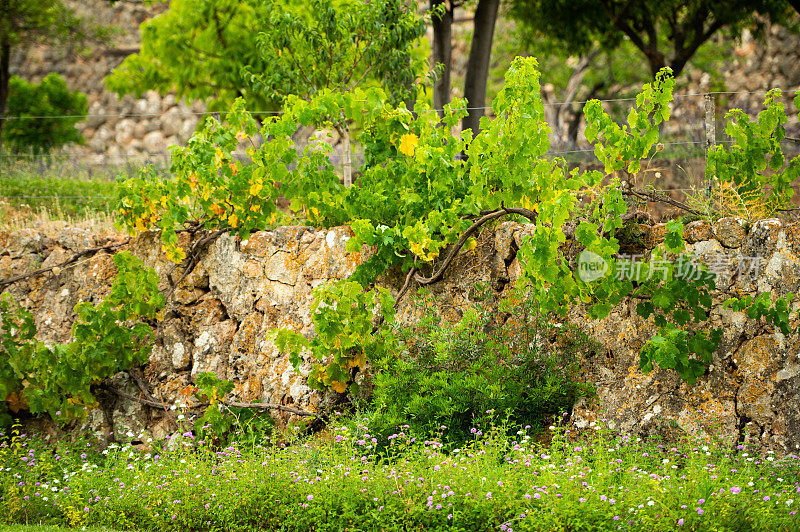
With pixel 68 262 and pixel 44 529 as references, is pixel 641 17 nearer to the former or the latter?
pixel 68 262

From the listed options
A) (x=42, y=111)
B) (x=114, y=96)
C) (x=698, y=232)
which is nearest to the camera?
Answer: (x=698, y=232)

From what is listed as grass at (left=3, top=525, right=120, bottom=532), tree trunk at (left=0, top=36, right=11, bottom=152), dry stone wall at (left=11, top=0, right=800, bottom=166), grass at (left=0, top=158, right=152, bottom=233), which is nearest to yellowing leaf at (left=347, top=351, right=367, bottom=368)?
grass at (left=3, top=525, right=120, bottom=532)

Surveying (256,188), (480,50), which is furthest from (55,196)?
(480,50)

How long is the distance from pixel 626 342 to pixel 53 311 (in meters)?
5.10

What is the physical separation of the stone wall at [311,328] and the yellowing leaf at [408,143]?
83 cm

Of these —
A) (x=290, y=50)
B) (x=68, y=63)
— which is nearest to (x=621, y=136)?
(x=290, y=50)

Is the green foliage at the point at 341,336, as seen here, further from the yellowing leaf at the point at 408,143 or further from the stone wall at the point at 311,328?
the yellowing leaf at the point at 408,143

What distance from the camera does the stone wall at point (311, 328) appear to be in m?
5.23

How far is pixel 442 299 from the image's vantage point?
6305 mm

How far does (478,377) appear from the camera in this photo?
5.52 meters

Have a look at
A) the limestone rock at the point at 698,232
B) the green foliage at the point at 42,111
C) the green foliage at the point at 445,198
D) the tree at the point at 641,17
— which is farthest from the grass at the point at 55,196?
the tree at the point at 641,17

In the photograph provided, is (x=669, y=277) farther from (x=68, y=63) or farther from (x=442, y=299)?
(x=68, y=63)

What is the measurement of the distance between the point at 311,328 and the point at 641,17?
11230mm

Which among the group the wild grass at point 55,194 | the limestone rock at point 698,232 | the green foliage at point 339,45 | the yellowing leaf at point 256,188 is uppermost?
the green foliage at point 339,45
